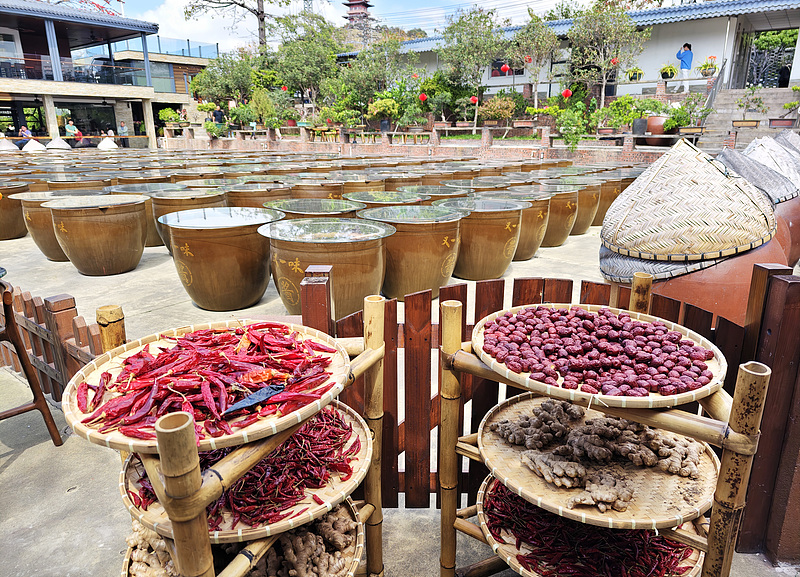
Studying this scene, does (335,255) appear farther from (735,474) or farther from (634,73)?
(634,73)

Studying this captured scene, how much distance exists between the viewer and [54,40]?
27562mm

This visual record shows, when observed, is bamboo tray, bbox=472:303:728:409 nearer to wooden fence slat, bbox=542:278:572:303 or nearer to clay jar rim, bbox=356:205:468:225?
wooden fence slat, bbox=542:278:572:303

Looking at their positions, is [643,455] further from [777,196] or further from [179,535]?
[777,196]

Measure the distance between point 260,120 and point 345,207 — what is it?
26113mm

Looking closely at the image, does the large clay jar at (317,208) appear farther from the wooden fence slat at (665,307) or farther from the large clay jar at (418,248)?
the wooden fence slat at (665,307)

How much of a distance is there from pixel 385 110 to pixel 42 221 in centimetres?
1937

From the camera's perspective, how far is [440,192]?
22.4 ft

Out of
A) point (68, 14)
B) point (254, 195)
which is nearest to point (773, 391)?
point (254, 195)

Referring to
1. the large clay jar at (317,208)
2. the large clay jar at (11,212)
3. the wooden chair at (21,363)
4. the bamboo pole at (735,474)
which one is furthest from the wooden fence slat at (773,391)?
the large clay jar at (11,212)

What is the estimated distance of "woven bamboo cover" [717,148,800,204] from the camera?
4.09 m

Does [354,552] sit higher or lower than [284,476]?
lower

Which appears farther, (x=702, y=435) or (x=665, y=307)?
(x=665, y=307)

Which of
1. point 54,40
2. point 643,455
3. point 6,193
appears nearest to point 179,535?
point 643,455

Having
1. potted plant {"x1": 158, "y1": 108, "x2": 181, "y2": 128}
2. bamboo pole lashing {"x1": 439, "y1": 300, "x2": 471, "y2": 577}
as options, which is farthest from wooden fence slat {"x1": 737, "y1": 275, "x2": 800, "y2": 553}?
potted plant {"x1": 158, "y1": 108, "x2": 181, "y2": 128}
